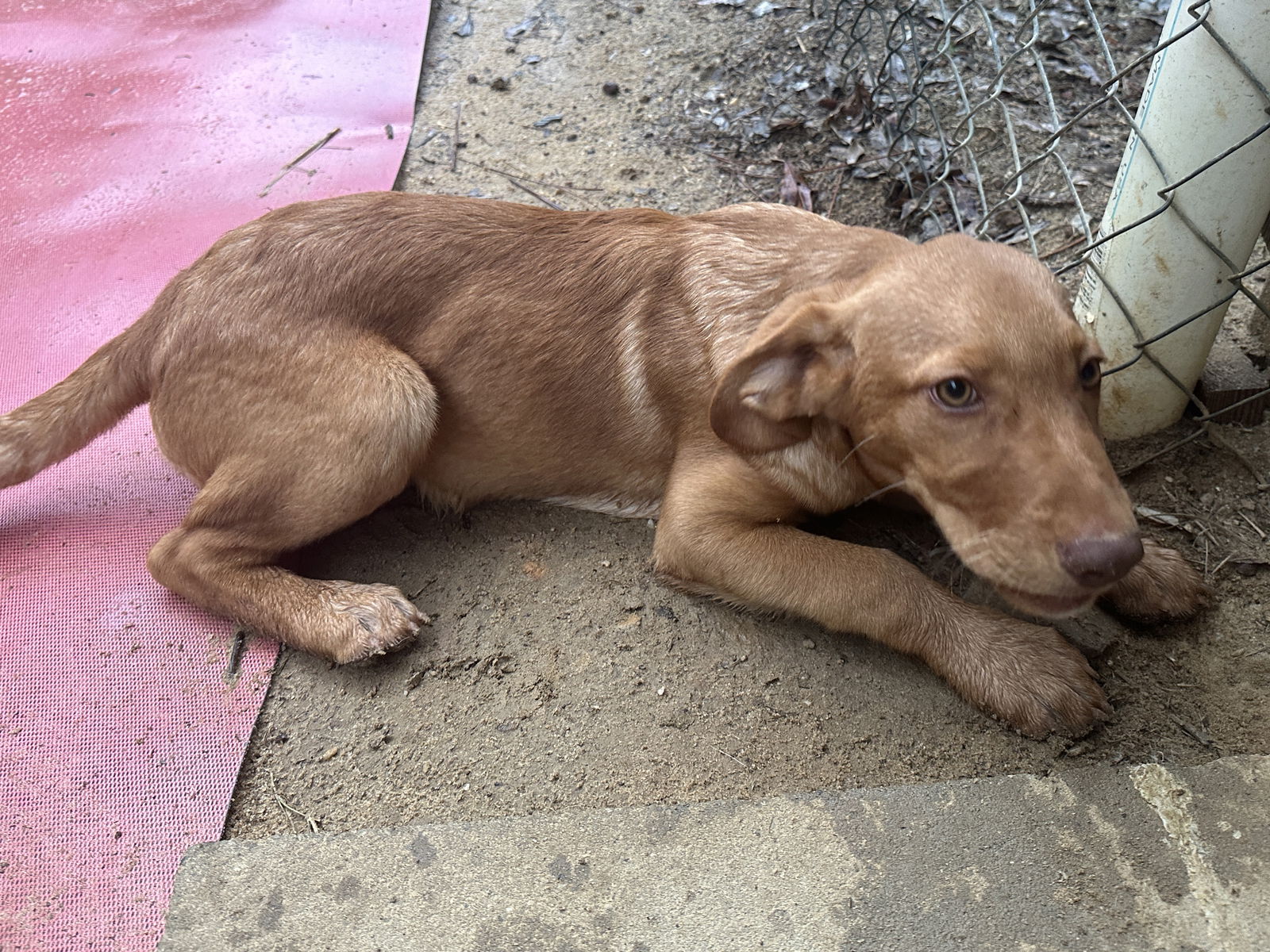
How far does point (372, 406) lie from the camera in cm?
304

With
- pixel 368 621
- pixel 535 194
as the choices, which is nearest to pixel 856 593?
pixel 368 621

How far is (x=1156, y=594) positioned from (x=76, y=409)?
344cm

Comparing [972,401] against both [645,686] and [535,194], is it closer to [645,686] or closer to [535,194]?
[645,686]

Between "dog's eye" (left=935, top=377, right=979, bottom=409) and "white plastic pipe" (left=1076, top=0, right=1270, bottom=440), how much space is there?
45.9 inches

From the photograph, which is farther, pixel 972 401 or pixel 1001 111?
pixel 1001 111

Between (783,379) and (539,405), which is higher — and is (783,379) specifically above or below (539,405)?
above

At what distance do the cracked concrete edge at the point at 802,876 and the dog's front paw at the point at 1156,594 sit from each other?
55 cm

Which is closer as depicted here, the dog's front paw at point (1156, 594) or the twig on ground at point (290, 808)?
the twig on ground at point (290, 808)

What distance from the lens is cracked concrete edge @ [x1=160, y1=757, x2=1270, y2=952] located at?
2178 mm

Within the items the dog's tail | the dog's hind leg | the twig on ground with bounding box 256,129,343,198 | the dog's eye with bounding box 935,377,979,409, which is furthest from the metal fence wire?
the dog's tail

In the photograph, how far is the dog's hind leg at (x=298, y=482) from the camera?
120 inches

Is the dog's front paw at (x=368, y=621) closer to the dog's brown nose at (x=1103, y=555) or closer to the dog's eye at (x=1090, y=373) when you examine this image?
the dog's brown nose at (x=1103, y=555)

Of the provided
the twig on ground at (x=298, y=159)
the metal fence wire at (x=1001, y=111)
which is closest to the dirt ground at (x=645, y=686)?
the metal fence wire at (x=1001, y=111)

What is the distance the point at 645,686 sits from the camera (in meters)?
2.95
